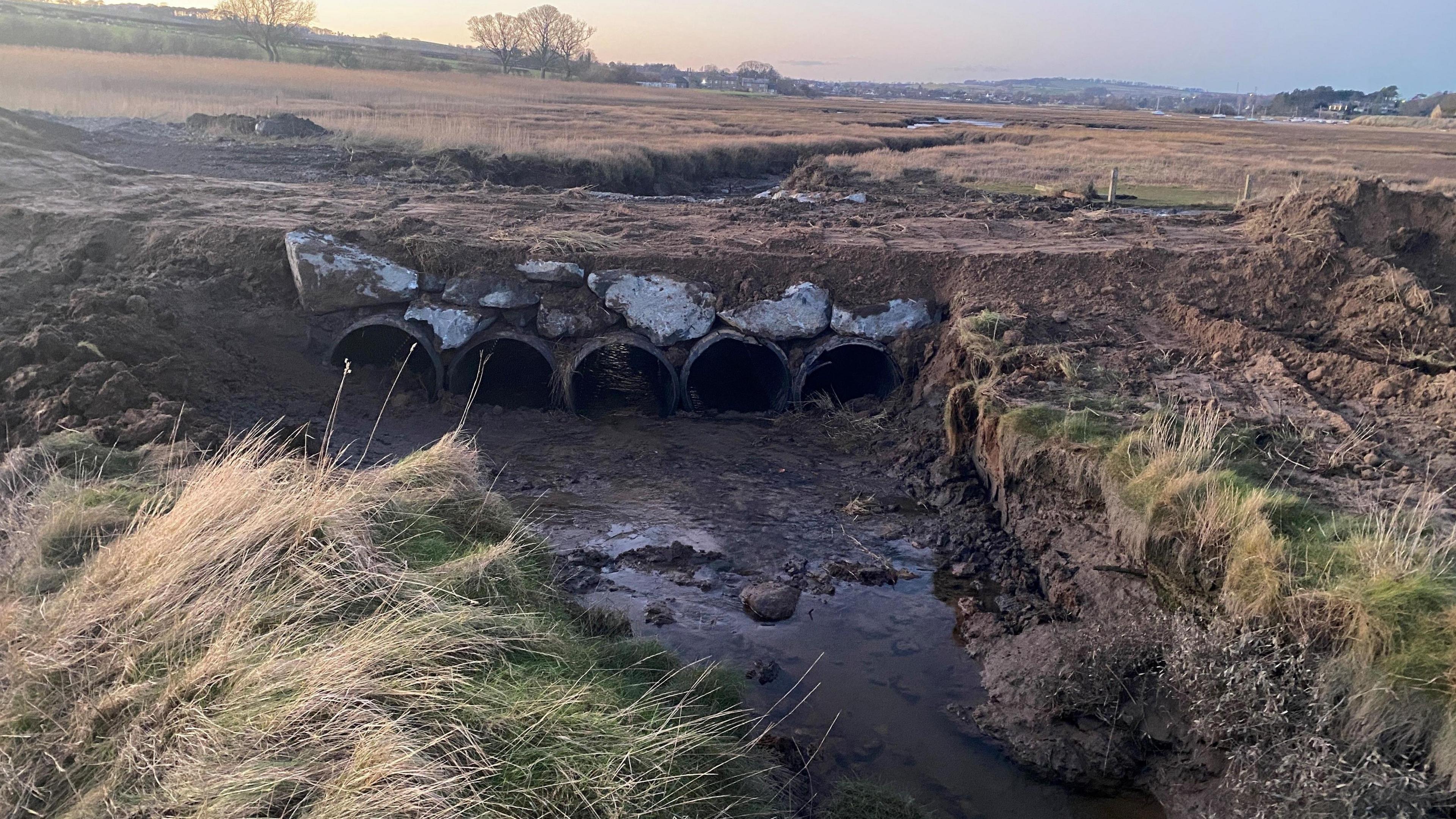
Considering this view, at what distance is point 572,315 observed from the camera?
34.2 feet

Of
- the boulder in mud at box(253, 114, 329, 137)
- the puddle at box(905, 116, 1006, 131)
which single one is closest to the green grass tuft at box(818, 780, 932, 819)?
the boulder in mud at box(253, 114, 329, 137)

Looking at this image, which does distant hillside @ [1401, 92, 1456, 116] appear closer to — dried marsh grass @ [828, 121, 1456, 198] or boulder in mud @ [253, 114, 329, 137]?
dried marsh grass @ [828, 121, 1456, 198]

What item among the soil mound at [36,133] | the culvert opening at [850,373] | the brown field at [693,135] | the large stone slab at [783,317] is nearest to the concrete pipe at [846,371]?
the culvert opening at [850,373]

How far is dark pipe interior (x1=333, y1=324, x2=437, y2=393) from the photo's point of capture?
10.4 m

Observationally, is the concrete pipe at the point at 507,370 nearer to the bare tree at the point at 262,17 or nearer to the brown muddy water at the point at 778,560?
the brown muddy water at the point at 778,560

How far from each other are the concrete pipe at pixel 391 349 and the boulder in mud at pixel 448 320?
5.0 inches

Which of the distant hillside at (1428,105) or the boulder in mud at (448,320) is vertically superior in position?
the distant hillside at (1428,105)

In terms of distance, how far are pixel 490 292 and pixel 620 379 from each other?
2.23 meters

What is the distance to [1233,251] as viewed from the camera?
437 inches

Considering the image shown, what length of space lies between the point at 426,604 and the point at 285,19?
69.4 m

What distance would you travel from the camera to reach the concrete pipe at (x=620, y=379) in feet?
33.7

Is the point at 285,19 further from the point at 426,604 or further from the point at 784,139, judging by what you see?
the point at 426,604

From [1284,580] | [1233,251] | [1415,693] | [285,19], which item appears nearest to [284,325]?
[1284,580]

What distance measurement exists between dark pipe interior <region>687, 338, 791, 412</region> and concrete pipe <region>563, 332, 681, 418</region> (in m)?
0.37
